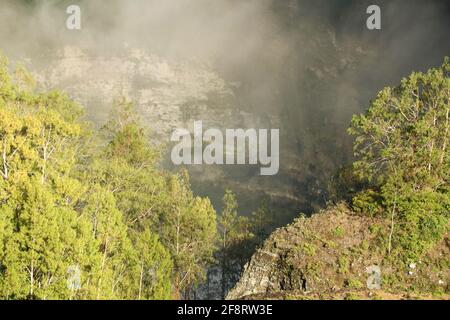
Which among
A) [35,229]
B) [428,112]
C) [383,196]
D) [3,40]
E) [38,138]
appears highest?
[3,40]

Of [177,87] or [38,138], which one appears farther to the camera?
[177,87]

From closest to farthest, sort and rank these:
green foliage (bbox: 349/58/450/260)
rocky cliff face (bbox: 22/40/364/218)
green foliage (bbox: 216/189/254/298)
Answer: green foliage (bbox: 349/58/450/260) → green foliage (bbox: 216/189/254/298) → rocky cliff face (bbox: 22/40/364/218)

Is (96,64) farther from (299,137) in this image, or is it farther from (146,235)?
(146,235)

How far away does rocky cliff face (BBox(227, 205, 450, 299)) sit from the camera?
26172 mm

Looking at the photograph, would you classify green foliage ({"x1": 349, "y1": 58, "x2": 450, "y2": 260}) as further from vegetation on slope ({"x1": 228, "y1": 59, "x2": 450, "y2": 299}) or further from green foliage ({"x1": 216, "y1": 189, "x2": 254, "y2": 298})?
green foliage ({"x1": 216, "y1": 189, "x2": 254, "y2": 298})

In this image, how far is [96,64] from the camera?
188 m

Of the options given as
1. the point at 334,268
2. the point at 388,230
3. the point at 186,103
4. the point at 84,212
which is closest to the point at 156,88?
the point at 186,103

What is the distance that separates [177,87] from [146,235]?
161m

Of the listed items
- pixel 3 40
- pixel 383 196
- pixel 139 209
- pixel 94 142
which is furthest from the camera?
pixel 3 40

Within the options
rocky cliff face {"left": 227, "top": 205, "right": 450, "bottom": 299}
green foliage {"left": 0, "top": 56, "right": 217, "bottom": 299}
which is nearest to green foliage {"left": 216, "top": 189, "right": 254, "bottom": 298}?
green foliage {"left": 0, "top": 56, "right": 217, "bottom": 299}

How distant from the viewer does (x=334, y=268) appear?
27.7 m

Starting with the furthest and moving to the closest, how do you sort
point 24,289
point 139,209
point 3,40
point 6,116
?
point 3,40 < point 139,209 < point 6,116 < point 24,289

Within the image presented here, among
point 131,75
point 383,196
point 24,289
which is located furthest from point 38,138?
point 131,75

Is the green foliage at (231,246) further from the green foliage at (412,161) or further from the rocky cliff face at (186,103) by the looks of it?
the rocky cliff face at (186,103)
